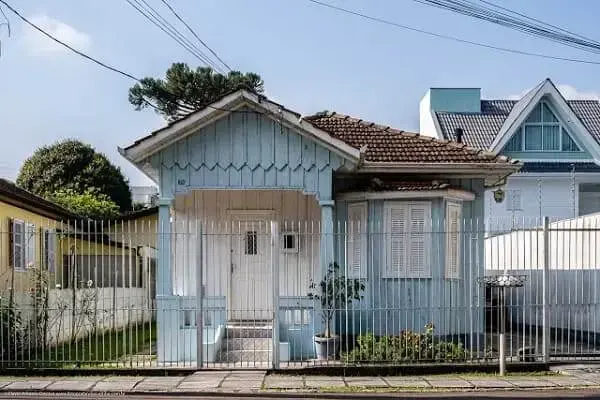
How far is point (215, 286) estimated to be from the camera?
16094 mm

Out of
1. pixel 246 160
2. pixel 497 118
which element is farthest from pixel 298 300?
pixel 497 118

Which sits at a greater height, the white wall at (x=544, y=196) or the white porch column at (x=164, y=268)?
the white wall at (x=544, y=196)

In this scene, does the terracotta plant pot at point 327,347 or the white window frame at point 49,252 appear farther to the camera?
the white window frame at point 49,252

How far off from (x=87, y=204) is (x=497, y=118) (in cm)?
1734

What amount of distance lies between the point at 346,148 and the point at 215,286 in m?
3.94

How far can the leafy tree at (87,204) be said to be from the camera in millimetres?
33281

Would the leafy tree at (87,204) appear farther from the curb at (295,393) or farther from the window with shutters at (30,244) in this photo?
the curb at (295,393)

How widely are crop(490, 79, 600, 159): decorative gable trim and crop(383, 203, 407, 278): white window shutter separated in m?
15.1

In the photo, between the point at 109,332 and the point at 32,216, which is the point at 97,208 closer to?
the point at 32,216

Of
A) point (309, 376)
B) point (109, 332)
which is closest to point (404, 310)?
point (309, 376)

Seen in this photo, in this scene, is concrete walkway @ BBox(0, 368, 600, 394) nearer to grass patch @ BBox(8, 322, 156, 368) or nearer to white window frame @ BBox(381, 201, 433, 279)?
grass patch @ BBox(8, 322, 156, 368)

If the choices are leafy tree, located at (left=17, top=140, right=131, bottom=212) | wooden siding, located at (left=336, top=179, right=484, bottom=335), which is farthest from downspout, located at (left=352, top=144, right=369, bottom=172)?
leafy tree, located at (left=17, top=140, right=131, bottom=212)

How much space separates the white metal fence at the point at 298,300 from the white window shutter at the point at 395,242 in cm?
3

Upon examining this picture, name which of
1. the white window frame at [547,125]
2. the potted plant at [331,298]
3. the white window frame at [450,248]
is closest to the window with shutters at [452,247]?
the white window frame at [450,248]
